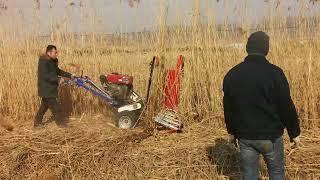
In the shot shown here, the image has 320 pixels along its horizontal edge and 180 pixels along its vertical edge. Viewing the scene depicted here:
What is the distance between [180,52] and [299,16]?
1.67 meters

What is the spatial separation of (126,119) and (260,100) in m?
3.50

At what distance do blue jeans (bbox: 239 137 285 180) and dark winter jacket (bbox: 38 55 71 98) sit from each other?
4118 mm

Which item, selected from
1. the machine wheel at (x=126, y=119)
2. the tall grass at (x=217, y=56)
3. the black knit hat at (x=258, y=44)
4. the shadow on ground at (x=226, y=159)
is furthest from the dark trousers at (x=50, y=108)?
the black knit hat at (x=258, y=44)

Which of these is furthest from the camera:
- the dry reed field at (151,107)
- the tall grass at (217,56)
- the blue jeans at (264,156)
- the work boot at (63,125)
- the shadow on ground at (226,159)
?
the work boot at (63,125)

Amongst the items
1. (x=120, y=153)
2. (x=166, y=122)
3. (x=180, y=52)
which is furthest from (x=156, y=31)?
(x=120, y=153)

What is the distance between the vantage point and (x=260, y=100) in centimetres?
372

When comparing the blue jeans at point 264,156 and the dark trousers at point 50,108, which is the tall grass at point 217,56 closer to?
the dark trousers at point 50,108

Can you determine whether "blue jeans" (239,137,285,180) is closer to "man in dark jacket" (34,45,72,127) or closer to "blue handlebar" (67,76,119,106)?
"blue handlebar" (67,76,119,106)

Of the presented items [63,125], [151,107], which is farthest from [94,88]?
[151,107]

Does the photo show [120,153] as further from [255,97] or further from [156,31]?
[255,97]

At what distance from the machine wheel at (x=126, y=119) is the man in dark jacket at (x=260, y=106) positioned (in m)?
3.13

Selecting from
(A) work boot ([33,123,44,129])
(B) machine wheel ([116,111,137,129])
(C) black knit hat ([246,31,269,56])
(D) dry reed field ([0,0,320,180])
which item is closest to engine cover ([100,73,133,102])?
(B) machine wheel ([116,111,137,129])

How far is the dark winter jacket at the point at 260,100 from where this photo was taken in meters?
3.67

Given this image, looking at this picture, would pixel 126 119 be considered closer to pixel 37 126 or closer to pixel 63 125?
pixel 63 125
